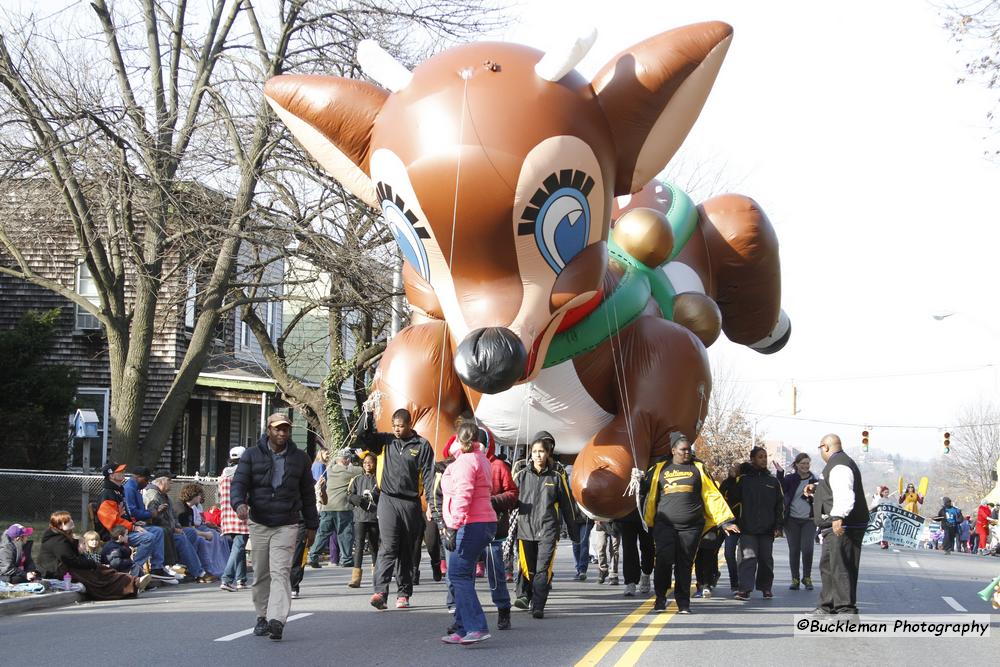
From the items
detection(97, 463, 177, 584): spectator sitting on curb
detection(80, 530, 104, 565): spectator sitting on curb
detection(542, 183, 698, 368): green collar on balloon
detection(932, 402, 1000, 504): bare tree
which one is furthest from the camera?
detection(932, 402, 1000, 504): bare tree

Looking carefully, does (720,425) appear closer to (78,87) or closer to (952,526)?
(952,526)

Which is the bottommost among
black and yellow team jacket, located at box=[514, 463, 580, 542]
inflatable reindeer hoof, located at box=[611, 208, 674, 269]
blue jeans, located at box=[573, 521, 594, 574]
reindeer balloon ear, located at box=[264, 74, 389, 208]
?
blue jeans, located at box=[573, 521, 594, 574]

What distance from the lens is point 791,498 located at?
13086 millimetres

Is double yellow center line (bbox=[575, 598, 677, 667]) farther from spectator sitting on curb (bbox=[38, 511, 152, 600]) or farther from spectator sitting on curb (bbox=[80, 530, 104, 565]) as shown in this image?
spectator sitting on curb (bbox=[80, 530, 104, 565])

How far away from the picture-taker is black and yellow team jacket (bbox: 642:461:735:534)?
33.0ft

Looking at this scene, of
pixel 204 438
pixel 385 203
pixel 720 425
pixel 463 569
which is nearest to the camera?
pixel 463 569

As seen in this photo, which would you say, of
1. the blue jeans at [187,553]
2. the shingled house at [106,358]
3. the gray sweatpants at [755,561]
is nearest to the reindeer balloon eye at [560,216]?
the gray sweatpants at [755,561]

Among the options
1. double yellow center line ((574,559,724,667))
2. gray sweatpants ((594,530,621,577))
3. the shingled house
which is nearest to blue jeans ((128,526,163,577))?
gray sweatpants ((594,530,621,577))

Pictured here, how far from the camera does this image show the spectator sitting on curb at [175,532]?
42.6ft

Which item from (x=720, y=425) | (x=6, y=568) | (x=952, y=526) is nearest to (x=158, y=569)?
(x=6, y=568)

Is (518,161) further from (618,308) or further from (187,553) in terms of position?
(187,553)

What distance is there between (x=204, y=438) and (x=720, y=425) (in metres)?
27.7

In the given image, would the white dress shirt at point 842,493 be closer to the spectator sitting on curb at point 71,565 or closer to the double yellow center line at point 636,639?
the double yellow center line at point 636,639

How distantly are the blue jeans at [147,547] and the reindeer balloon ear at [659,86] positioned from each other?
6.77 metres
